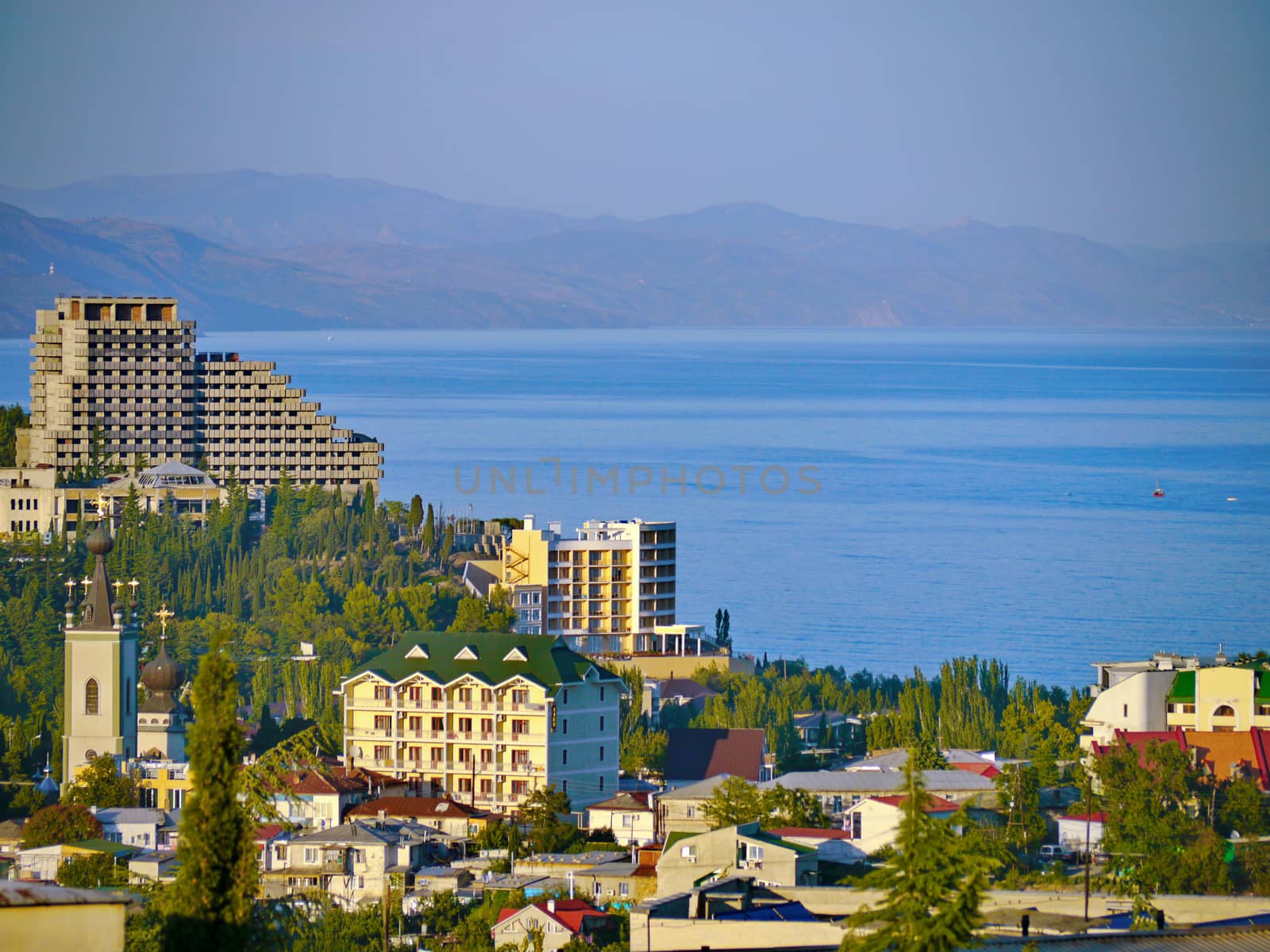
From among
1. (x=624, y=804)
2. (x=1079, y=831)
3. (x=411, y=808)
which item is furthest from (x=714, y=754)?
(x=1079, y=831)

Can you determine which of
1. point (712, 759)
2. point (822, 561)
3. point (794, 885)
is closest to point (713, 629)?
point (822, 561)

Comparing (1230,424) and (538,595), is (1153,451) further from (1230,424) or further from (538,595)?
(538,595)

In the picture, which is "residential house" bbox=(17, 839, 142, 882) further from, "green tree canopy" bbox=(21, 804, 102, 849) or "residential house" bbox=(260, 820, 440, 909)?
"residential house" bbox=(260, 820, 440, 909)

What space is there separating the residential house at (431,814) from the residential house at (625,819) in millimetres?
1912

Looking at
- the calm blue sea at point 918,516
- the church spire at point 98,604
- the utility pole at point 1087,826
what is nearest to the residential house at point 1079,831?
the utility pole at point 1087,826

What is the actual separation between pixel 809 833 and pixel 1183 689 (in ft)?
47.5

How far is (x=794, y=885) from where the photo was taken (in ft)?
129

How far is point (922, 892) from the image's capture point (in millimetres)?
22984

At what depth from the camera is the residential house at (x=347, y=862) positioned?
42.4 m

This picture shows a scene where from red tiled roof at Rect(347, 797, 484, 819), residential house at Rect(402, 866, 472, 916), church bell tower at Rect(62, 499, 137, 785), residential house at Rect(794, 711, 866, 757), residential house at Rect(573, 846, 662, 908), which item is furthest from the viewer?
residential house at Rect(794, 711, 866, 757)

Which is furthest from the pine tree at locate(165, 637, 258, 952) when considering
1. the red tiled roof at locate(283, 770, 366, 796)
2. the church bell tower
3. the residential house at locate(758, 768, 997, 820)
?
the church bell tower

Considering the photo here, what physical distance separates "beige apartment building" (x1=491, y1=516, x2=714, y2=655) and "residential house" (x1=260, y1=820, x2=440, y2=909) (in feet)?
126

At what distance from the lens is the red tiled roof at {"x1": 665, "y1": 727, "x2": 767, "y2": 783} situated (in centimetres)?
5444

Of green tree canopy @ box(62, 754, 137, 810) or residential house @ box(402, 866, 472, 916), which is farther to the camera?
green tree canopy @ box(62, 754, 137, 810)
